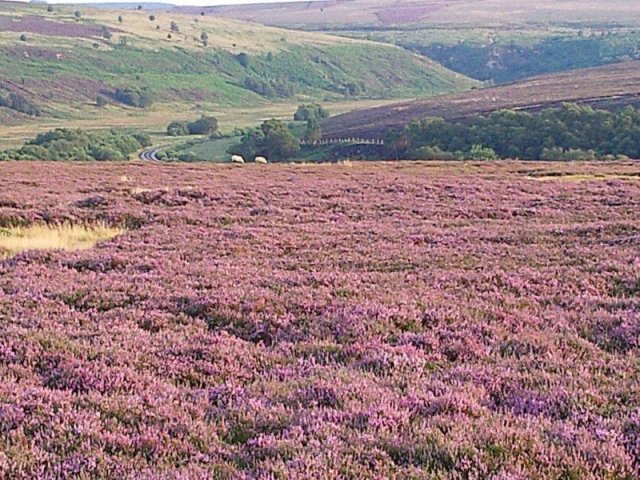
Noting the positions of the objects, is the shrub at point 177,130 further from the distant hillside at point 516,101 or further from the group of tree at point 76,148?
the distant hillside at point 516,101

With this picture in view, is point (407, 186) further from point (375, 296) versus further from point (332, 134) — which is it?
point (332, 134)

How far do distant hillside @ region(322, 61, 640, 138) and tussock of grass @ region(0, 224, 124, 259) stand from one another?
96583 millimetres

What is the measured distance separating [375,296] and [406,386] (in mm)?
4582

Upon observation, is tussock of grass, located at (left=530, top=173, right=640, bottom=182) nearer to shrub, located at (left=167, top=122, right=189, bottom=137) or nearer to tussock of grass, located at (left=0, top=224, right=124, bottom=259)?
tussock of grass, located at (left=0, top=224, right=124, bottom=259)

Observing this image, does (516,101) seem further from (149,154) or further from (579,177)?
(579,177)

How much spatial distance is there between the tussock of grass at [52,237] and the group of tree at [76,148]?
8137 centimetres

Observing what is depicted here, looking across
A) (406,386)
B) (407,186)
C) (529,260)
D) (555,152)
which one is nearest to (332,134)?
(555,152)

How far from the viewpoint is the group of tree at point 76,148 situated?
10900 cm

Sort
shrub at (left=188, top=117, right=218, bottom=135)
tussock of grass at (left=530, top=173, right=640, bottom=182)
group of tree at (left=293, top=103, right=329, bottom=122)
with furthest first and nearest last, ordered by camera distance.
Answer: group of tree at (left=293, top=103, right=329, bottom=122) < shrub at (left=188, top=117, right=218, bottom=135) < tussock of grass at (left=530, top=173, right=640, bottom=182)

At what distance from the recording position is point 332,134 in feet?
425

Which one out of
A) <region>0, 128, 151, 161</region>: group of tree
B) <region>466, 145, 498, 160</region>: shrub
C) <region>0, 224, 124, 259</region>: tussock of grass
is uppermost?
<region>0, 224, 124, 259</region>: tussock of grass

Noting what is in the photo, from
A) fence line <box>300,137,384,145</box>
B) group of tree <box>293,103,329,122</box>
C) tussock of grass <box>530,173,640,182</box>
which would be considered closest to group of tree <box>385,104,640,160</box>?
fence line <box>300,137,384,145</box>

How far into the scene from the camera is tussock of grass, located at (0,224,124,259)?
67.5 feet

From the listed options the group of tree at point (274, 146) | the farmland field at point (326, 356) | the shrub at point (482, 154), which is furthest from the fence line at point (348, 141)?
the farmland field at point (326, 356)
